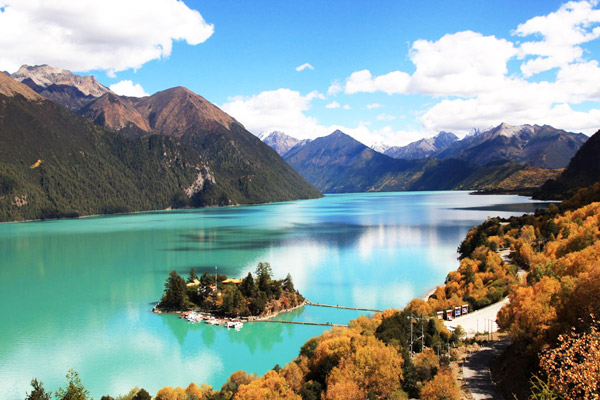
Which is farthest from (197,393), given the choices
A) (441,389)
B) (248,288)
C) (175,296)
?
(175,296)

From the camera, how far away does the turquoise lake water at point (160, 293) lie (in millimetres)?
38312

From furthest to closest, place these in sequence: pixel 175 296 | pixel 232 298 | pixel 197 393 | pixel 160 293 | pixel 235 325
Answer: pixel 160 293, pixel 175 296, pixel 232 298, pixel 235 325, pixel 197 393

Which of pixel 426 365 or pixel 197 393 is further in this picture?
pixel 197 393

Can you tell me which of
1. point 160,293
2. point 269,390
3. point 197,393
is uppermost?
point 269,390

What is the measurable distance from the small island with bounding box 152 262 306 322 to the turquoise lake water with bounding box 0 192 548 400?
237 centimetres

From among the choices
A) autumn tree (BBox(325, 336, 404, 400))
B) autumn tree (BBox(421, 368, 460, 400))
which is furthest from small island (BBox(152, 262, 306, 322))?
autumn tree (BBox(421, 368, 460, 400))

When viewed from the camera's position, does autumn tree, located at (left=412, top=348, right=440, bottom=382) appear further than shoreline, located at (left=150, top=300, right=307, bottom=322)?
No

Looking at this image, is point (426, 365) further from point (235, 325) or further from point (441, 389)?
point (235, 325)

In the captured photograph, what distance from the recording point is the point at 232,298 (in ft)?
172

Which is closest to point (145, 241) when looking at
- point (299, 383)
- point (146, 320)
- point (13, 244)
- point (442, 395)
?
point (13, 244)

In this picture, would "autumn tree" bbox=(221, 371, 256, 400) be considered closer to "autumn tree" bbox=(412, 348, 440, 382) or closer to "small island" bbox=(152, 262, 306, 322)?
"autumn tree" bbox=(412, 348, 440, 382)

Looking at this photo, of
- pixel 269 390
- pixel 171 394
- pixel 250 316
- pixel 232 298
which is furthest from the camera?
pixel 232 298

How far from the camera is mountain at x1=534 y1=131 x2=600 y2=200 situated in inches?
7062

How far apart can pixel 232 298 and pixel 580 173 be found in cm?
18771
